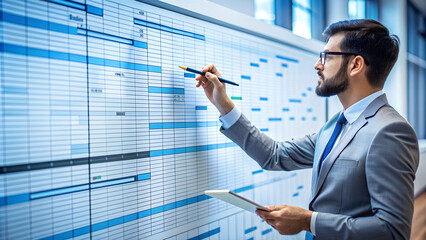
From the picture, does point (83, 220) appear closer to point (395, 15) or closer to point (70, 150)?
point (70, 150)

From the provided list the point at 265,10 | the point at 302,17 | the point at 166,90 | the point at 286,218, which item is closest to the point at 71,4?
the point at 166,90

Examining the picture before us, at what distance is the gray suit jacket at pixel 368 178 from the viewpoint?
2.54 feet

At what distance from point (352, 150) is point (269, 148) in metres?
0.32

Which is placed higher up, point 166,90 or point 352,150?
point 166,90

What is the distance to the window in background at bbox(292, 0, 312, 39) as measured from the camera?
1.94 metres

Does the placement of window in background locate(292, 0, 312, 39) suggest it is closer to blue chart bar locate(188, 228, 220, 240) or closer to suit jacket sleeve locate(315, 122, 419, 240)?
suit jacket sleeve locate(315, 122, 419, 240)

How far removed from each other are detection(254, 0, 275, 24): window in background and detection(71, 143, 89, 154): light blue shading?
1.26 metres

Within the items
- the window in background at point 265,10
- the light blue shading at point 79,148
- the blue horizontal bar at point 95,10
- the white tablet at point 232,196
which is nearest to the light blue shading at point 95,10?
the blue horizontal bar at point 95,10

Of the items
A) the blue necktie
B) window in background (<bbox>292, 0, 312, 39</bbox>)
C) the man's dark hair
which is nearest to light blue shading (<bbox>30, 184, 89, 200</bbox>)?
the blue necktie

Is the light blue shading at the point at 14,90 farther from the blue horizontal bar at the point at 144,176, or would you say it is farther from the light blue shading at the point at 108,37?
the blue horizontal bar at the point at 144,176

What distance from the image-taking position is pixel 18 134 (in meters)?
0.56

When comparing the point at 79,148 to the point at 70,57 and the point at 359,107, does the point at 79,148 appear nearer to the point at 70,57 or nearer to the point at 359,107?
the point at 70,57

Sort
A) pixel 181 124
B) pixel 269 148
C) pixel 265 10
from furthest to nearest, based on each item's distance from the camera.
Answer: pixel 265 10 < pixel 269 148 < pixel 181 124

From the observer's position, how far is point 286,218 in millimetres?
792
